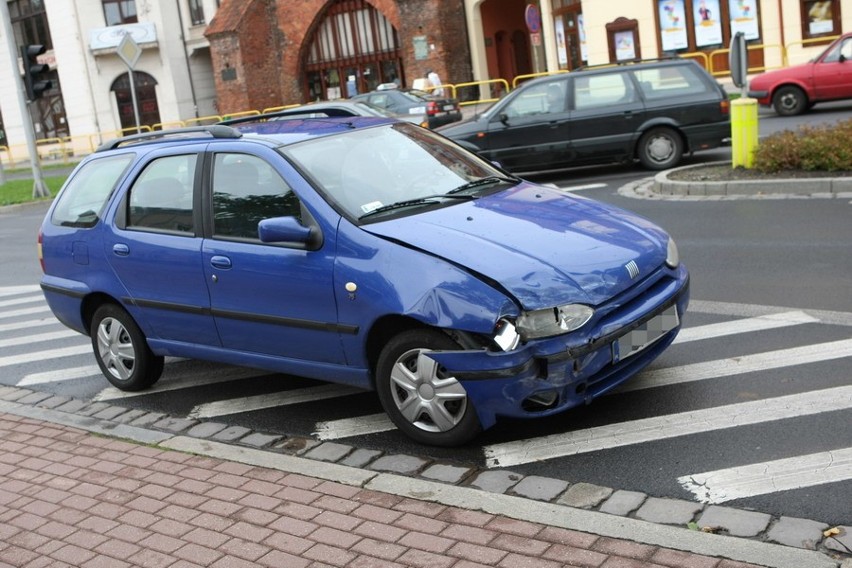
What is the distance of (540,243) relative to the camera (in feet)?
18.0

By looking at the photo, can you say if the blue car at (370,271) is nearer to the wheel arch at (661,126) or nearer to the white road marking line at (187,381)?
the white road marking line at (187,381)

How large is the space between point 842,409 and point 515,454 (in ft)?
5.59

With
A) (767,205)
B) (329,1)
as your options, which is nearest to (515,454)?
(767,205)

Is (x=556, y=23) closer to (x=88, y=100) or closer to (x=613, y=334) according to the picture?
(x=88, y=100)

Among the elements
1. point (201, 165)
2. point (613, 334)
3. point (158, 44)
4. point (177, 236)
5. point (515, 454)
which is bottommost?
point (515, 454)

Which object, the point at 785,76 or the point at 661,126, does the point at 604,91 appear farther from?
the point at 785,76

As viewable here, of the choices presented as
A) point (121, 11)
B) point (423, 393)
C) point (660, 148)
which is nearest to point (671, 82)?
point (660, 148)

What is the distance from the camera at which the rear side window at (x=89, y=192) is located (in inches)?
289

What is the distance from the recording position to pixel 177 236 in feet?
21.8

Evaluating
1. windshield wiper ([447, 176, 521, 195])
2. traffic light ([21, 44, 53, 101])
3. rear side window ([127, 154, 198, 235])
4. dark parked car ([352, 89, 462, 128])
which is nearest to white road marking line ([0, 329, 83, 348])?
rear side window ([127, 154, 198, 235])

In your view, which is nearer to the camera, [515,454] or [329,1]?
[515,454]

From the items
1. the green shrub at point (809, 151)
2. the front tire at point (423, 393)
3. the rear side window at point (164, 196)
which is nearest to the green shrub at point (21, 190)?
the green shrub at point (809, 151)

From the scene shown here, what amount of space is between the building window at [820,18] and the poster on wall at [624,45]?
16.7 ft

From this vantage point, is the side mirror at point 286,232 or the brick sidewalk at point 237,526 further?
the side mirror at point 286,232
